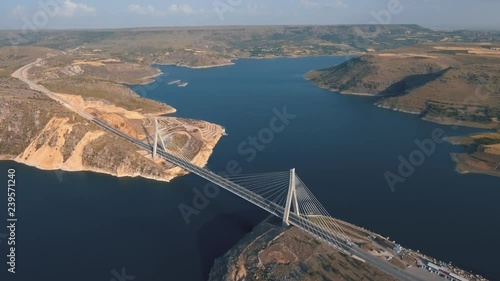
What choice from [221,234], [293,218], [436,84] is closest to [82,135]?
[221,234]

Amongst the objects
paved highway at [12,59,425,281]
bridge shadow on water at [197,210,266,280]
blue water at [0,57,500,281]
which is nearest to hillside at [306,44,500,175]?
blue water at [0,57,500,281]

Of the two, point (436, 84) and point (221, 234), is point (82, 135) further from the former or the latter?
point (436, 84)

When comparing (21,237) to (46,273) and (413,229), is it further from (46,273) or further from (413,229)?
(413,229)

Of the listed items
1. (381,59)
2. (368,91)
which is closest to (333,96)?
(368,91)

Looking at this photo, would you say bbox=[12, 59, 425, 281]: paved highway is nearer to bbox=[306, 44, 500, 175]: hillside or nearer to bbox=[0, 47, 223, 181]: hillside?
bbox=[0, 47, 223, 181]: hillside

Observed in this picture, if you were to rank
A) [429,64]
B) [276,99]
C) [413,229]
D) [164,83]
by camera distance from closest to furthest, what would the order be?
[413,229]
[276,99]
[429,64]
[164,83]

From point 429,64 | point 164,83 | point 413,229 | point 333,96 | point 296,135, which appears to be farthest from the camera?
point 164,83
